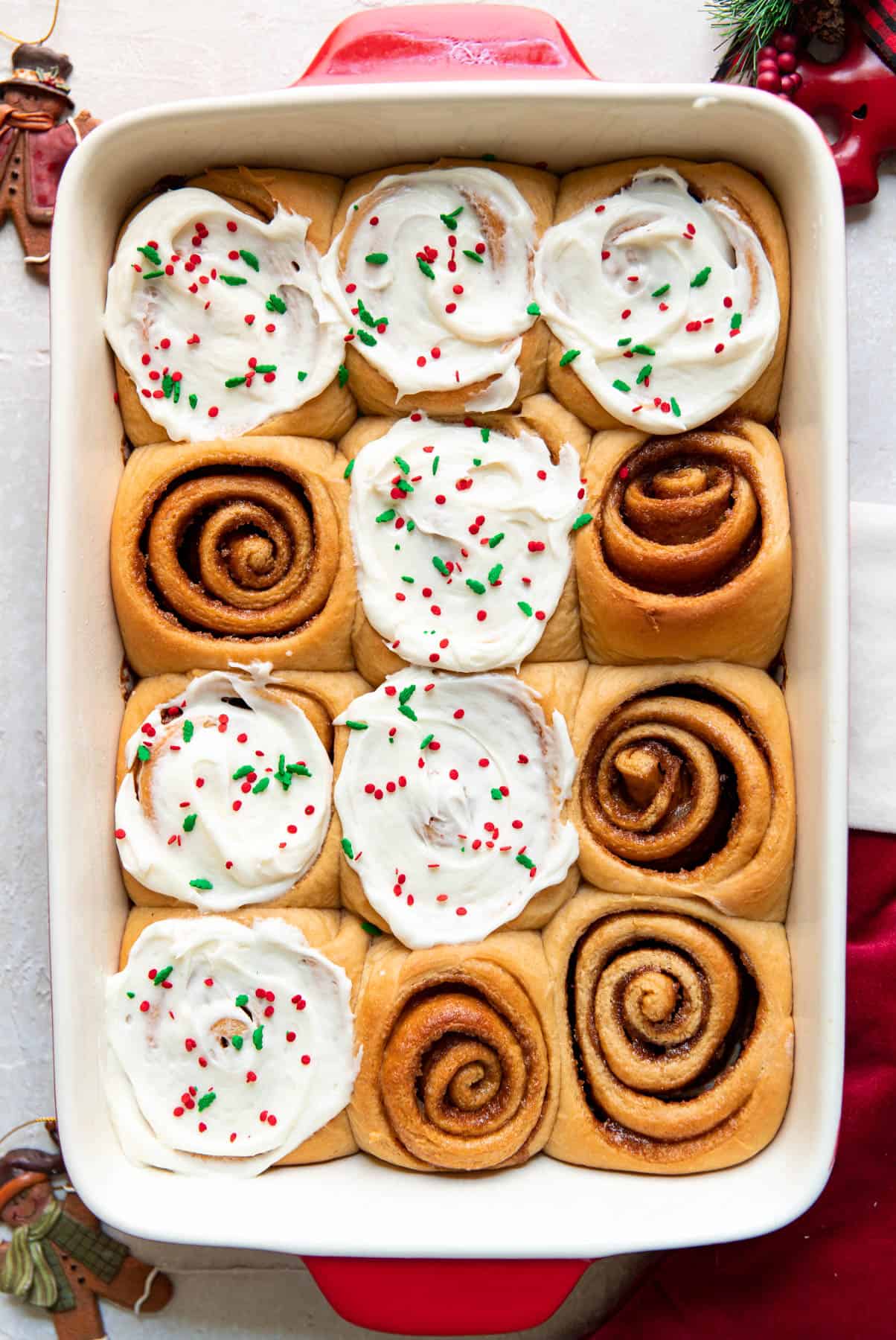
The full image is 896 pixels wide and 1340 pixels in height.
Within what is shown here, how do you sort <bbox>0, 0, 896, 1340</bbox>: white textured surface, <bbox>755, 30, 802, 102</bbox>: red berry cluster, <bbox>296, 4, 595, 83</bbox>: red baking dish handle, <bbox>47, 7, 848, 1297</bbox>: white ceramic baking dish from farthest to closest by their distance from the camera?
<bbox>0, 0, 896, 1340</bbox>: white textured surface → <bbox>755, 30, 802, 102</bbox>: red berry cluster → <bbox>296, 4, 595, 83</bbox>: red baking dish handle → <bbox>47, 7, 848, 1297</bbox>: white ceramic baking dish

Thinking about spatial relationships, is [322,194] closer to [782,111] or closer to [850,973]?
[782,111]

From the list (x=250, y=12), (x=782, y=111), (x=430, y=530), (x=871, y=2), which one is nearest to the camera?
(x=782, y=111)

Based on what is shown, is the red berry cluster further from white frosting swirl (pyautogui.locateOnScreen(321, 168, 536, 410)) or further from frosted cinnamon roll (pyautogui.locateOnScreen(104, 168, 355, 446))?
frosted cinnamon roll (pyautogui.locateOnScreen(104, 168, 355, 446))

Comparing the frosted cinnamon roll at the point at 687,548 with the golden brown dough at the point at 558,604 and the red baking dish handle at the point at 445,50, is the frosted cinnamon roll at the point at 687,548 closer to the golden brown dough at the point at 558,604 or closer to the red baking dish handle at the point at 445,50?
the golden brown dough at the point at 558,604

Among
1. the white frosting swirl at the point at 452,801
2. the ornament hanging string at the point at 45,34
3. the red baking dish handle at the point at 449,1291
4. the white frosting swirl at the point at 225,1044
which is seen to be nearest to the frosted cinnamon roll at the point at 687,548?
the white frosting swirl at the point at 452,801

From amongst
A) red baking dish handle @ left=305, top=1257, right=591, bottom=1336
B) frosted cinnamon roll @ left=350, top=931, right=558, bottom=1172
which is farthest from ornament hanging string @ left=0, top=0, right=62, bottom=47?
red baking dish handle @ left=305, top=1257, right=591, bottom=1336

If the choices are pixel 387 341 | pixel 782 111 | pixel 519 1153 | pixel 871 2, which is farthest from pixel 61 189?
pixel 519 1153
